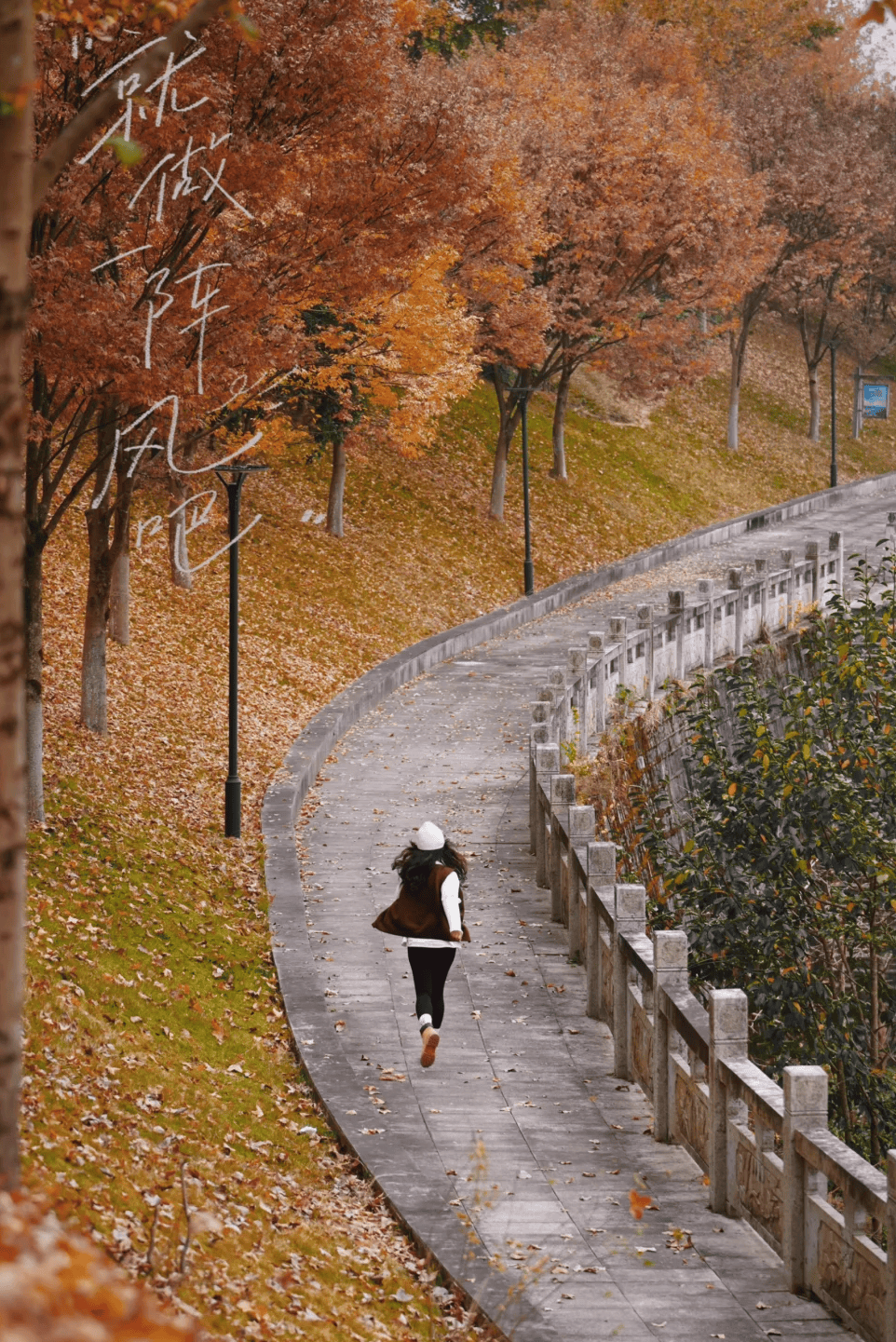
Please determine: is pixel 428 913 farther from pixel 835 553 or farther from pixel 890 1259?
pixel 835 553

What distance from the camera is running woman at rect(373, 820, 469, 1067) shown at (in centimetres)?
1091

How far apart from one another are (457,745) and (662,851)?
322 inches

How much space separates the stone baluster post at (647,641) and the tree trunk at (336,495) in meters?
9.30

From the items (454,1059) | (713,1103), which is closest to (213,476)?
(454,1059)

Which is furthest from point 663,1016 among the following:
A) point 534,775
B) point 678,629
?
point 678,629

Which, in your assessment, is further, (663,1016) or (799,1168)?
(663,1016)

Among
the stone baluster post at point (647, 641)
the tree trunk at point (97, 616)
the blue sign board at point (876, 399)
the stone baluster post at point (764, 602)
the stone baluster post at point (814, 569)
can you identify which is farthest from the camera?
the blue sign board at point (876, 399)

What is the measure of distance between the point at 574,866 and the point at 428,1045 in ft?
12.2

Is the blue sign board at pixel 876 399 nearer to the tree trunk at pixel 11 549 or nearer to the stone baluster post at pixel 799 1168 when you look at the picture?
the stone baluster post at pixel 799 1168

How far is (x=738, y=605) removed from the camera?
30.2 metres

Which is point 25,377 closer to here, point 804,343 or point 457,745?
point 457,745

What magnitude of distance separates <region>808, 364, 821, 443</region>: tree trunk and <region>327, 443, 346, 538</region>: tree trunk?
28.1 metres

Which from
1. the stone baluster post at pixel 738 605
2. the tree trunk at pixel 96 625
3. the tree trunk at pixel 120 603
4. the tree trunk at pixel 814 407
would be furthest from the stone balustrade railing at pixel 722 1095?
the tree trunk at pixel 814 407

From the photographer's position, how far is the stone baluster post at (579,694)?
2225cm
